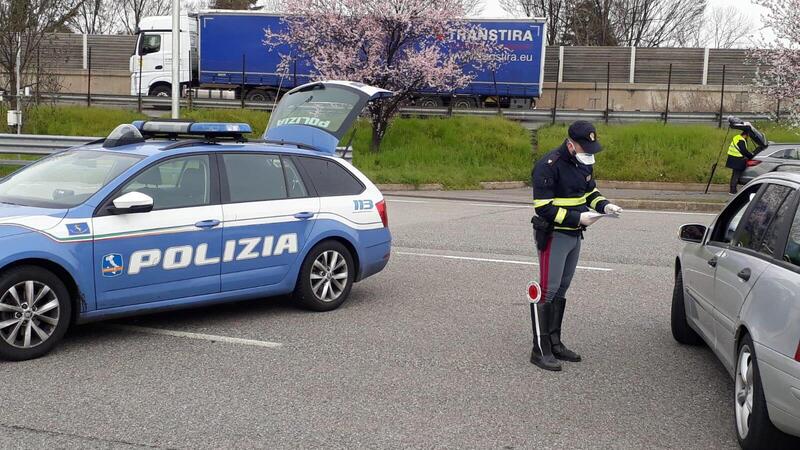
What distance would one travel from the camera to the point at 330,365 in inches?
229

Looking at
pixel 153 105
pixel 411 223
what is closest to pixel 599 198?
pixel 411 223

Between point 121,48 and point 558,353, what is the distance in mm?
37486

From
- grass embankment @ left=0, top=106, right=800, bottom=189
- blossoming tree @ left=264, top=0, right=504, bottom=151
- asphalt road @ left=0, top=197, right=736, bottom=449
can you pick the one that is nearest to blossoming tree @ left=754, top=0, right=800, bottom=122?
grass embankment @ left=0, top=106, right=800, bottom=189

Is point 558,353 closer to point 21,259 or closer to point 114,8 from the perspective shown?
point 21,259

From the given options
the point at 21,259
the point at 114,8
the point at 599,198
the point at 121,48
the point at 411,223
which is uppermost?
the point at 114,8

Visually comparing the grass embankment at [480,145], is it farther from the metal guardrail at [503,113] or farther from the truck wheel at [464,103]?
the truck wheel at [464,103]

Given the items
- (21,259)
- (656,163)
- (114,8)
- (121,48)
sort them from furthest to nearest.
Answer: (114,8), (121,48), (656,163), (21,259)

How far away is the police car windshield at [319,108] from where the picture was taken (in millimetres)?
8406

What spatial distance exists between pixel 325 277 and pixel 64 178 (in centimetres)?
229

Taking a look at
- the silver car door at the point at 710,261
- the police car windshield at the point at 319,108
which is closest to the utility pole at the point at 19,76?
the police car windshield at the point at 319,108

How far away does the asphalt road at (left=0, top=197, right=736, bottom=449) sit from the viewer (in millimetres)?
4586

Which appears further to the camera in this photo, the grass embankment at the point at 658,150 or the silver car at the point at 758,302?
the grass embankment at the point at 658,150

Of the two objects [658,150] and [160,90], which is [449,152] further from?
[160,90]

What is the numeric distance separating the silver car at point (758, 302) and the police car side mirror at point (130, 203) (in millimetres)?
3921
